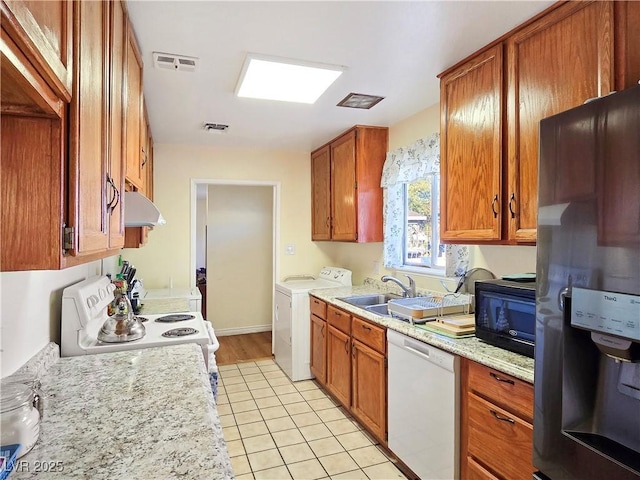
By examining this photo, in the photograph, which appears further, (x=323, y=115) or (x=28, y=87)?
(x=323, y=115)

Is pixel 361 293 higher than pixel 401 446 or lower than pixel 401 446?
higher

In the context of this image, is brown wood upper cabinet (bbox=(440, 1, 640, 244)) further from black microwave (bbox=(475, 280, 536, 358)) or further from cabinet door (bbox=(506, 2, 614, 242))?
black microwave (bbox=(475, 280, 536, 358))

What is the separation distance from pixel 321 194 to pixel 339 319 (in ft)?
5.28

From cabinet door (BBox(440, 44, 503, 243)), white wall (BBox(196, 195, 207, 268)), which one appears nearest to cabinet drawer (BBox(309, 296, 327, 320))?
cabinet door (BBox(440, 44, 503, 243))

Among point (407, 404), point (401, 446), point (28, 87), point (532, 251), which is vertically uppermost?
point (28, 87)

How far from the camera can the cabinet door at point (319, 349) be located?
3.32 metres

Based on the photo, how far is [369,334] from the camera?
2508 millimetres

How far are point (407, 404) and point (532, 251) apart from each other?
42.6 inches

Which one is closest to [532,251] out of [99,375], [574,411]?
[574,411]

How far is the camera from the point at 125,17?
4.90 ft

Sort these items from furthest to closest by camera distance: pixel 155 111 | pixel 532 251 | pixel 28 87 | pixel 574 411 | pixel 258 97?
pixel 155 111 → pixel 258 97 → pixel 532 251 → pixel 574 411 → pixel 28 87

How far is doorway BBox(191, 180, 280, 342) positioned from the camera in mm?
5332

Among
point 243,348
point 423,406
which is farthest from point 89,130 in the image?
point 243,348

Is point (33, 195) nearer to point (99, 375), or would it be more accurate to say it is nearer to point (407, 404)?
A: point (99, 375)
